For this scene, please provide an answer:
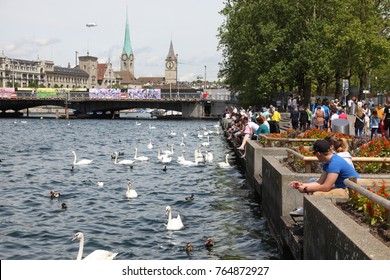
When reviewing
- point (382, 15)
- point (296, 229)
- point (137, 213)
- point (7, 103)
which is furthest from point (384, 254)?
point (7, 103)

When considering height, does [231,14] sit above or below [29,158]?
above

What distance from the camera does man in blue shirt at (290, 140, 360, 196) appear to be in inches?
377

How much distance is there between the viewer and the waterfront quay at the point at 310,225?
6953 millimetres

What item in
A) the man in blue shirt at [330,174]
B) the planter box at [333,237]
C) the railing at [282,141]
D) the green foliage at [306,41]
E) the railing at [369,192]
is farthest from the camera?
the green foliage at [306,41]

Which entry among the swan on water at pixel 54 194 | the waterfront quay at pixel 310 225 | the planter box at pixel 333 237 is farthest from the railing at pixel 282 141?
the planter box at pixel 333 237

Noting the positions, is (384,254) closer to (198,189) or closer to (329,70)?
(198,189)

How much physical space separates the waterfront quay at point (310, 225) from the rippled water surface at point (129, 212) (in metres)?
0.81

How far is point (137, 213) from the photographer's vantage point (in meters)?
17.5

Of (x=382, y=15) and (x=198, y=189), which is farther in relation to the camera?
(x=382, y=15)

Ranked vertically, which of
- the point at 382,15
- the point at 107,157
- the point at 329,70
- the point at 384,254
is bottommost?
the point at 107,157

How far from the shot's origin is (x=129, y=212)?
58.2 feet

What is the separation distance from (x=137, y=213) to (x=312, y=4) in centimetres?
4410

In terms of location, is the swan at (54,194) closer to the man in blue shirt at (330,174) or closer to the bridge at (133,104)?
the man in blue shirt at (330,174)
